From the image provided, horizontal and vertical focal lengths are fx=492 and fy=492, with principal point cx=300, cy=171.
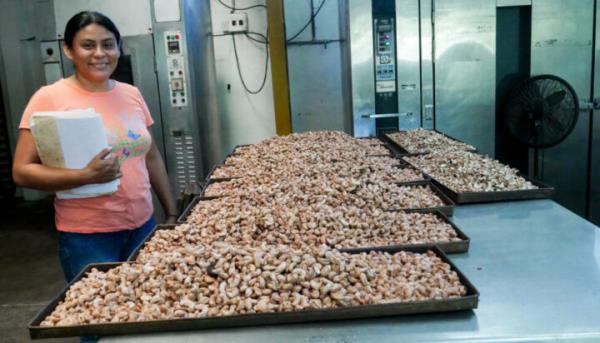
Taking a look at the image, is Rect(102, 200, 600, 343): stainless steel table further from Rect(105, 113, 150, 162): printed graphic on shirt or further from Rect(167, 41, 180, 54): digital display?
A: Rect(167, 41, 180, 54): digital display

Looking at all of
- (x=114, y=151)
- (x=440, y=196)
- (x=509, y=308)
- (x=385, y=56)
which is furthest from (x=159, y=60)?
(x=509, y=308)

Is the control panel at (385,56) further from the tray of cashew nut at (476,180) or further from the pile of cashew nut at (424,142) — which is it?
the tray of cashew nut at (476,180)

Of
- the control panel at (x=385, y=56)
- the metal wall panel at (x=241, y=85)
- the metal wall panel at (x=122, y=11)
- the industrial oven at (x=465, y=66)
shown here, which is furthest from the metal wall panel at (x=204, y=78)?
the control panel at (x=385, y=56)

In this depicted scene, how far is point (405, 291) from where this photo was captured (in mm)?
1082

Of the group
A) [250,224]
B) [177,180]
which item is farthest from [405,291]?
[177,180]

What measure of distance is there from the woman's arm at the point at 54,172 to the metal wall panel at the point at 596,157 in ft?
12.4

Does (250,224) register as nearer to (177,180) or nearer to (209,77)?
(177,180)

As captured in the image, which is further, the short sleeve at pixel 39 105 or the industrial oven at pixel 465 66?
the industrial oven at pixel 465 66

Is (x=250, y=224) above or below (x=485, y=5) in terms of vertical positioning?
below

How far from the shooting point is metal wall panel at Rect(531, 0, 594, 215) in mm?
3869

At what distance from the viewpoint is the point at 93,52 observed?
1.71m

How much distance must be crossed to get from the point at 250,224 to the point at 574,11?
3570mm

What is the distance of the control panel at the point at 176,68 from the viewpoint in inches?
149

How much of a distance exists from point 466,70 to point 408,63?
0.47m
